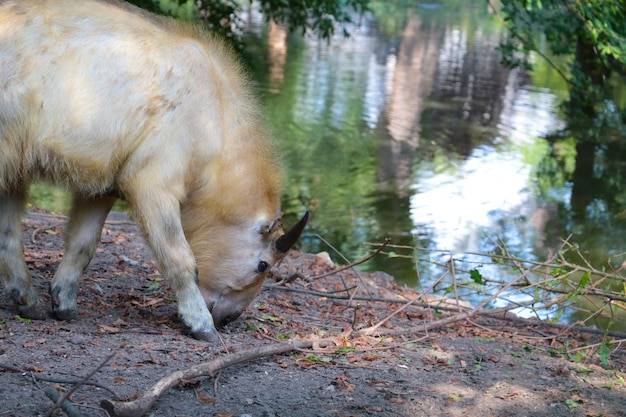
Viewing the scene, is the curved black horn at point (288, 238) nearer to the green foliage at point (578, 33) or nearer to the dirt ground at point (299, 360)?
the dirt ground at point (299, 360)

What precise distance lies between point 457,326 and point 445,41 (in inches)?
1006

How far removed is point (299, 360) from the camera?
15.8 ft

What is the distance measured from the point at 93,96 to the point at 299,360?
1879mm

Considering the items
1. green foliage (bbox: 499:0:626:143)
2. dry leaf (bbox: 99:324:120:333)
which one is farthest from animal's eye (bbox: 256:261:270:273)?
green foliage (bbox: 499:0:626:143)

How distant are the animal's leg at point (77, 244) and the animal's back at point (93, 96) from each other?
0.48 metres

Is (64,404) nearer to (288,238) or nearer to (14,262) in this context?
(14,262)

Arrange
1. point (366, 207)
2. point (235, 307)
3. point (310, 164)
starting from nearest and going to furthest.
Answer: point (235, 307) → point (366, 207) → point (310, 164)

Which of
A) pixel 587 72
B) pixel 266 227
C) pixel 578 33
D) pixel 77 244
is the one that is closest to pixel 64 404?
pixel 77 244

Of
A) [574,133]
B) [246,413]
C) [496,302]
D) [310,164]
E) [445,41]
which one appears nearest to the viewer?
[246,413]

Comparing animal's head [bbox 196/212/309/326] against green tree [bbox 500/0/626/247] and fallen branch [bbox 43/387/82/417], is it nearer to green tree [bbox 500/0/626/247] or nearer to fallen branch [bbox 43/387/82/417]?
fallen branch [bbox 43/387/82/417]

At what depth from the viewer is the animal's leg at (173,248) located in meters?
4.80

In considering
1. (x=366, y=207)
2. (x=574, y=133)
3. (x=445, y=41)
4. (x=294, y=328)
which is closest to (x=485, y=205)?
(x=366, y=207)

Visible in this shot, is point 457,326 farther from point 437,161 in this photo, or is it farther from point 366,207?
point 437,161

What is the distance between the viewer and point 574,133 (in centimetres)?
1706
